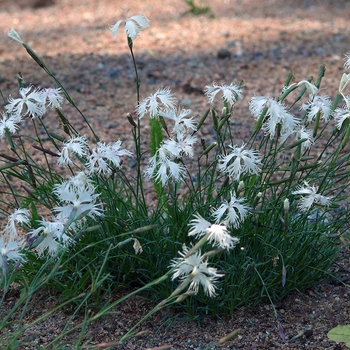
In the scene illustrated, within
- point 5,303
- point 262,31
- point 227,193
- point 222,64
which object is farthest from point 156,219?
point 262,31

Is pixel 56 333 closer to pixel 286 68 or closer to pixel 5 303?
pixel 5 303

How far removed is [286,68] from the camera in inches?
183

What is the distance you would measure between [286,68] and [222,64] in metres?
0.47

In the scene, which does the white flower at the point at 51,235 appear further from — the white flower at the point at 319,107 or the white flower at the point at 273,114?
the white flower at the point at 319,107

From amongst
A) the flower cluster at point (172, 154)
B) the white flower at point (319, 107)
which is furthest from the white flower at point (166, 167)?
the white flower at point (319, 107)

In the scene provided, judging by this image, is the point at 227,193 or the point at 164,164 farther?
the point at 227,193

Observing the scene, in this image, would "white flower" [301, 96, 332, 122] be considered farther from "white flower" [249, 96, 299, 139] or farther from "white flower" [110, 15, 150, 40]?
"white flower" [110, 15, 150, 40]

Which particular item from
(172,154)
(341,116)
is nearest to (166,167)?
(172,154)

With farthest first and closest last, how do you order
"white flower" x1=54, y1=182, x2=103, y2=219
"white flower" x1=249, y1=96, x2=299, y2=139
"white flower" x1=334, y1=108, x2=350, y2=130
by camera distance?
1. "white flower" x1=334, y1=108, x2=350, y2=130
2. "white flower" x1=249, y1=96, x2=299, y2=139
3. "white flower" x1=54, y1=182, x2=103, y2=219

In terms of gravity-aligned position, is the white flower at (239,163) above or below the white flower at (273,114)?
below

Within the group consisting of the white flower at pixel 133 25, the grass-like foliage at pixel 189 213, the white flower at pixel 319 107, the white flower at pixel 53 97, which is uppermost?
the white flower at pixel 133 25

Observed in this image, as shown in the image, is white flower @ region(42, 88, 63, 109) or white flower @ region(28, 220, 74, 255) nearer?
→ white flower @ region(28, 220, 74, 255)

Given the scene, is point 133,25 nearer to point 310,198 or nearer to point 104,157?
point 104,157

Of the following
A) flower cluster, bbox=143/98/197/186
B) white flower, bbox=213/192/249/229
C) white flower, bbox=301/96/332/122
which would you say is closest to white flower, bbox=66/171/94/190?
flower cluster, bbox=143/98/197/186
